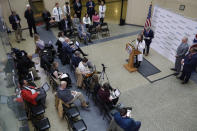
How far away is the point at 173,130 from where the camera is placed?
561cm

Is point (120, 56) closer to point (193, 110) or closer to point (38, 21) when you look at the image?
point (193, 110)

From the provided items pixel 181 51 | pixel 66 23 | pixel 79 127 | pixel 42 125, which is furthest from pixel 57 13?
pixel 79 127

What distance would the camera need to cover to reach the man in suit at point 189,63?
21.9 ft

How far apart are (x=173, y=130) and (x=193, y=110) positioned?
47.9 inches

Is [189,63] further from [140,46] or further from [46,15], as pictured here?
[46,15]

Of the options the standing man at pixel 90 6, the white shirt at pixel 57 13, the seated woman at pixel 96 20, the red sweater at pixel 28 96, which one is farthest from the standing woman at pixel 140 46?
the white shirt at pixel 57 13

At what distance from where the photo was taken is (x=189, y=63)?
679cm

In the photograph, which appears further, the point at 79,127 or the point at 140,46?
the point at 140,46

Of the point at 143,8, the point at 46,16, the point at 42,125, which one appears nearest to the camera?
the point at 42,125

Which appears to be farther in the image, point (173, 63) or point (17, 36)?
point (17, 36)

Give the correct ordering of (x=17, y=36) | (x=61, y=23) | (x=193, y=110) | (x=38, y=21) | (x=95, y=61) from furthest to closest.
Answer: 1. (x=38, y=21)
2. (x=61, y=23)
3. (x=17, y=36)
4. (x=95, y=61)
5. (x=193, y=110)

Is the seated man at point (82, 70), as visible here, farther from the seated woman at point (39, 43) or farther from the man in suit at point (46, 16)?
the man in suit at point (46, 16)

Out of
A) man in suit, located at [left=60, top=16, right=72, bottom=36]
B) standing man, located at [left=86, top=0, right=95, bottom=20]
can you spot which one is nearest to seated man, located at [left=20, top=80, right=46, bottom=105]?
man in suit, located at [left=60, top=16, right=72, bottom=36]

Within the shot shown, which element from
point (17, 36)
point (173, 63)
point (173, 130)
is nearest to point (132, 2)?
point (173, 63)
